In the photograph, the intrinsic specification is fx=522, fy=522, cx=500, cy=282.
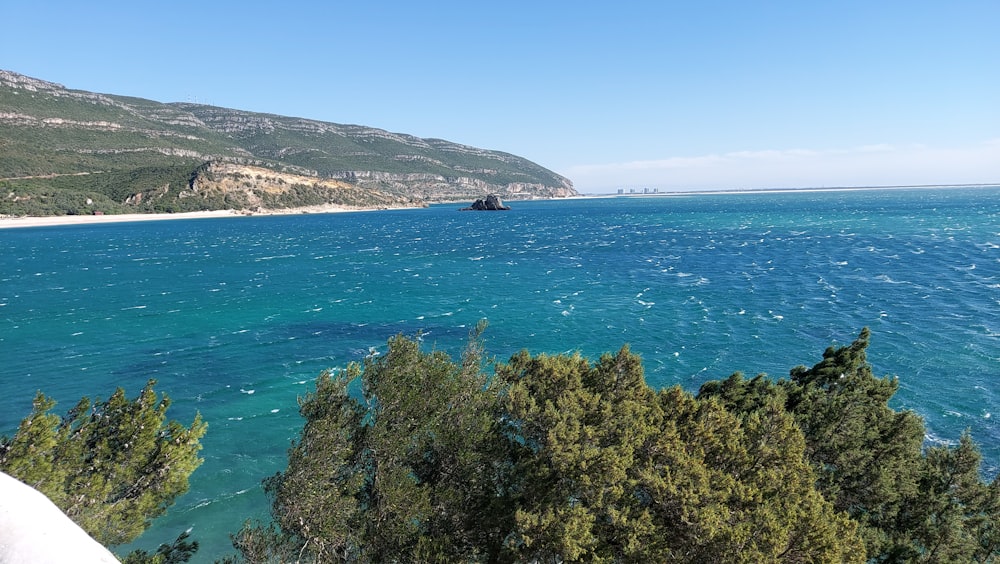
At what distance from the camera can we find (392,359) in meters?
25.4

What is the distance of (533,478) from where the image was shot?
22000mm

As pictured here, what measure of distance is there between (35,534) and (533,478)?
627 inches

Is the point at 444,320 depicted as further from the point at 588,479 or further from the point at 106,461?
the point at 588,479

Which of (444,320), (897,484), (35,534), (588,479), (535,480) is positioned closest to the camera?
(35,534)

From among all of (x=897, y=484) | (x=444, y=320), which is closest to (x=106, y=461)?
(x=897, y=484)

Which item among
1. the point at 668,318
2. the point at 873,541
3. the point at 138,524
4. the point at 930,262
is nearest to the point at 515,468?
the point at 138,524

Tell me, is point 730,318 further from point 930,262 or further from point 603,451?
point 930,262

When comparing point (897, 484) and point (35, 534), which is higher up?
point (35, 534)

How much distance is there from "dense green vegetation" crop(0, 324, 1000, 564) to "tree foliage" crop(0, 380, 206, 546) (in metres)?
0.07

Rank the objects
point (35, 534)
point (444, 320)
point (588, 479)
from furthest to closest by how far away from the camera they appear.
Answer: point (444, 320) < point (588, 479) < point (35, 534)

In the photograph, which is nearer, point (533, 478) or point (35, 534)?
point (35, 534)

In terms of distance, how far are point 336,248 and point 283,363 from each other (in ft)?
354

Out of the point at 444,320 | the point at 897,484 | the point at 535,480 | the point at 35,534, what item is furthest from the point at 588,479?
the point at 444,320

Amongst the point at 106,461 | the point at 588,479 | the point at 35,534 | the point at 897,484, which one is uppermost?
the point at 35,534
